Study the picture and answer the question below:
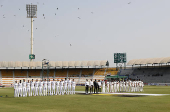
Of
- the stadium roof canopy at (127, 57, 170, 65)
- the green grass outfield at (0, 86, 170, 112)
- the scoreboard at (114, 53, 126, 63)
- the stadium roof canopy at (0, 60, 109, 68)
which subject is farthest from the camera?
the stadium roof canopy at (0, 60, 109, 68)

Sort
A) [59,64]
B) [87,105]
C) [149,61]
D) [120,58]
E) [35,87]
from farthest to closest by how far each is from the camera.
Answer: [59,64] < [120,58] < [149,61] < [35,87] < [87,105]

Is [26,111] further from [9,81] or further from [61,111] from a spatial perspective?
[9,81]

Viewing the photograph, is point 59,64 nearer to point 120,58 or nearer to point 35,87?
point 120,58

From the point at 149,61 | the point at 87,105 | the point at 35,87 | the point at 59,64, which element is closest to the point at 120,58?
the point at 149,61

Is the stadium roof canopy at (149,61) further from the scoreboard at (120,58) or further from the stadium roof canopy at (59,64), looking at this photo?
the stadium roof canopy at (59,64)

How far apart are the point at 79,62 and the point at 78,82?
998cm

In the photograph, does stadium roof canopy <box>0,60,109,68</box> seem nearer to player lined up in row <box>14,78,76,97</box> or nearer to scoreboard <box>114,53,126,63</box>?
scoreboard <box>114,53,126,63</box>

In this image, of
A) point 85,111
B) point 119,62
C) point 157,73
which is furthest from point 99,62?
point 85,111

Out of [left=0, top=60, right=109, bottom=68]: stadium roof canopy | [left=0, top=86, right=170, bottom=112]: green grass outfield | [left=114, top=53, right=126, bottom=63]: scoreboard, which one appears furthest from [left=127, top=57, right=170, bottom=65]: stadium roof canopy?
[left=0, top=86, right=170, bottom=112]: green grass outfield

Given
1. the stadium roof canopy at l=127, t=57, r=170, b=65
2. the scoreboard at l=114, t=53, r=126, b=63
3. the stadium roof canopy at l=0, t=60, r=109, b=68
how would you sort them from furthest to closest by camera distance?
the stadium roof canopy at l=0, t=60, r=109, b=68 → the scoreboard at l=114, t=53, r=126, b=63 → the stadium roof canopy at l=127, t=57, r=170, b=65

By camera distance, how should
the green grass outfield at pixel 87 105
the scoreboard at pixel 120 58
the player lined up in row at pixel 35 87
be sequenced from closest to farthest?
the green grass outfield at pixel 87 105
the player lined up in row at pixel 35 87
the scoreboard at pixel 120 58

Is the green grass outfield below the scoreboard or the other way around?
below

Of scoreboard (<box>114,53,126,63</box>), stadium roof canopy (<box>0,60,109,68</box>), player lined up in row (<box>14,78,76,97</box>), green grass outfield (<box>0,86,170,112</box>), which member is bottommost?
green grass outfield (<box>0,86,170,112</box>)

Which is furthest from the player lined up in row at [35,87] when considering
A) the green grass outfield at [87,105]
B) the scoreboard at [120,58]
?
the scoreboard at [120,58]
